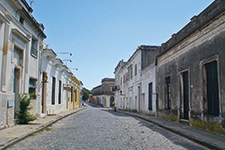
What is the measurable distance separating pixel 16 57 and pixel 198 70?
7638mm

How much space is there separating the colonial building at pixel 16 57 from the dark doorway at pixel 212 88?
293 inches

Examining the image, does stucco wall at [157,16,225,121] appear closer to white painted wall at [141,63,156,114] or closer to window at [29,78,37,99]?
white painted wall at [141,63,156,114]

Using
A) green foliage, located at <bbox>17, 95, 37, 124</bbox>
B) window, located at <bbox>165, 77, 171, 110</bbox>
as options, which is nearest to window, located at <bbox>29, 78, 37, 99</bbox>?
green foliage, located at <bbox>17, 95, 37, 124</bbox>

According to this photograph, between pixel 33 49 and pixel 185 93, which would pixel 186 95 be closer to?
pixel 185 93

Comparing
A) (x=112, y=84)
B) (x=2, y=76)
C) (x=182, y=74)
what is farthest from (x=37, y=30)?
(x=112, y=84)

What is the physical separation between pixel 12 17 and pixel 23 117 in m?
4.08

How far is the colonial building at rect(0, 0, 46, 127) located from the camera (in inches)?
326

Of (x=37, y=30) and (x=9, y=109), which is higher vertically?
(x=37, y=30)

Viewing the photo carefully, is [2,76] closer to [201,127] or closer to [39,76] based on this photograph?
[39,76]

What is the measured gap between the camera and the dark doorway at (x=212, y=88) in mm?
8471

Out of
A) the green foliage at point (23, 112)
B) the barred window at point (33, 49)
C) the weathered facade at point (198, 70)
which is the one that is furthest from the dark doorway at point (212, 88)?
the barred window at point (33, 49)

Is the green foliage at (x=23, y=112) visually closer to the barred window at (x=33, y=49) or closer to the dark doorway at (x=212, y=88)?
the barred window at (x=33, y=49)

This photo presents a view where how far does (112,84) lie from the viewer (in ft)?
210

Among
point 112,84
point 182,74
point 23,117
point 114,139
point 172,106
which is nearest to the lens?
point 114,139
